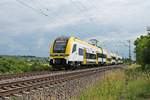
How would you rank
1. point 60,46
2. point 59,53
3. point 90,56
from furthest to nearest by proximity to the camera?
point 90,56
point 60,46
point 59,53

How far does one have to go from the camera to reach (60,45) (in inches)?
1377

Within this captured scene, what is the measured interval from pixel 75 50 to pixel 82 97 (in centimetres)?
2239

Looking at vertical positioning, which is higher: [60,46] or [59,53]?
[60,46]

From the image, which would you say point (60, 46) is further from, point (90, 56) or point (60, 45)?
point (90, 56)

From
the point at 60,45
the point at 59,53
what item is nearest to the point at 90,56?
the point at 60,45

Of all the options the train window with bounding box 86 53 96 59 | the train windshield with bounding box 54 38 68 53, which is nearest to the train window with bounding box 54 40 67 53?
the train windshield with bounding box 54 38 68 53

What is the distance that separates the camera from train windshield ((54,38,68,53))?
113ft

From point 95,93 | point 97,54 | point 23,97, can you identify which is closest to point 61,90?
point 95,93

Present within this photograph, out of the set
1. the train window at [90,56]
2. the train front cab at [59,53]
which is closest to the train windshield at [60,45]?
the train front cab at [59,53]

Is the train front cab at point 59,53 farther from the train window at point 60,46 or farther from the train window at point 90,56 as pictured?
the train window at point 90,56

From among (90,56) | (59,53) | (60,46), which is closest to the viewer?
(59,53)

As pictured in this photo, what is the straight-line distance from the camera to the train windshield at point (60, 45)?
3453cm

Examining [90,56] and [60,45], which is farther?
[90,56]

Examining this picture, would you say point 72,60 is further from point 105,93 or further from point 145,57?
point 105,93
